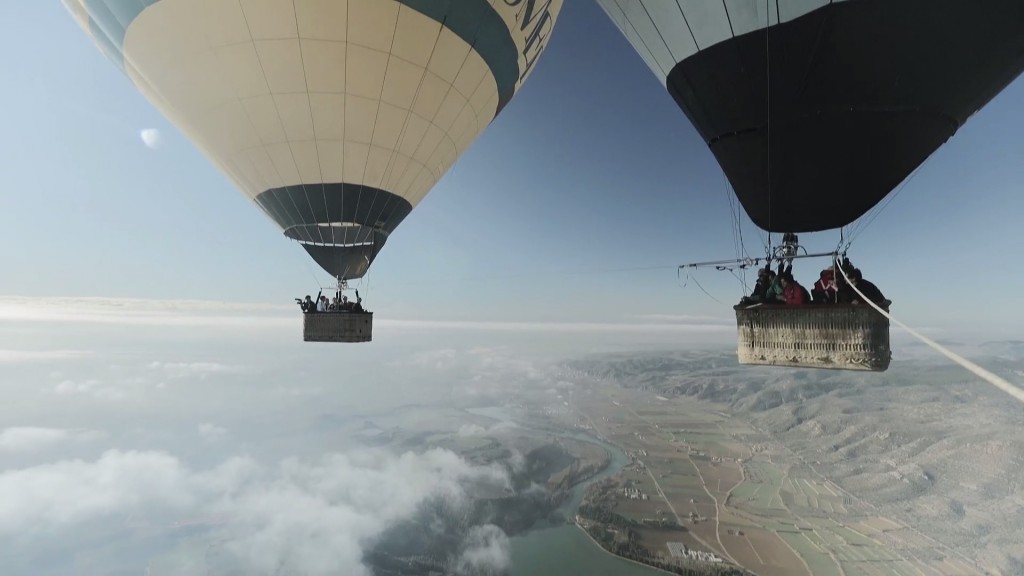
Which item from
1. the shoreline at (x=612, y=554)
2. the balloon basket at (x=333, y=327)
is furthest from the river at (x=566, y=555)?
the balloon basket at (x=333, y=327)

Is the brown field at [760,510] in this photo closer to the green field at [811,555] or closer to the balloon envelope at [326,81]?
A: the green field at [811,555]

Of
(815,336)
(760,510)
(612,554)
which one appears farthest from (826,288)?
(760,510)

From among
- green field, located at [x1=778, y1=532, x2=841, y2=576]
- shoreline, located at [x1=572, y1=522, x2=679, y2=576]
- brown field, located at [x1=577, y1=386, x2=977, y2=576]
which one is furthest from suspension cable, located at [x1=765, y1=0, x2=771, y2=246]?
green field, located at [x1=778, y1=532, x2=841, y2=576]

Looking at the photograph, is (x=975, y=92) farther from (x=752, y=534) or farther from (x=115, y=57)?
(x=752, y=534)

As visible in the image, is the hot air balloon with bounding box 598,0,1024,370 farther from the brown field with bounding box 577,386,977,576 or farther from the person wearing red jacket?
the brown field with bounding box 577,386,977,576

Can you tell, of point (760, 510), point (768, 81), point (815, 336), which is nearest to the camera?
point (815, 336)

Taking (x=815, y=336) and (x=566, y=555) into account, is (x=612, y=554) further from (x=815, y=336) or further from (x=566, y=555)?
(x=815, y=336)
